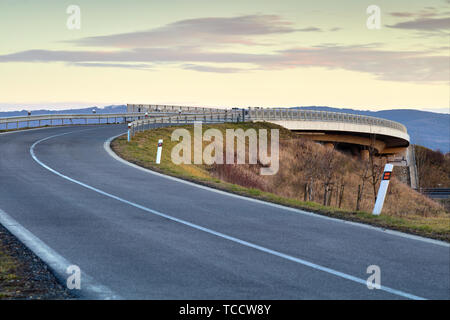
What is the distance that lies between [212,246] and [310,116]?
188 ft

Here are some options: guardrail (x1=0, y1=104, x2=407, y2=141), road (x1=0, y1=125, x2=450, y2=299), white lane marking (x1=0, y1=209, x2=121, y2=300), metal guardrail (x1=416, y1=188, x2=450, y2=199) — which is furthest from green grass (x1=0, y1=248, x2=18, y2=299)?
metal guardrail (x1=416, y1=188, x2=450, y2=199)

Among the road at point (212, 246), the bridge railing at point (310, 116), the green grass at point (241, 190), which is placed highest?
the bridge railing at point (310, 116)

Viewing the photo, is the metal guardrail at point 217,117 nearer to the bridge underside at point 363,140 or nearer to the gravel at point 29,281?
the bridge underside at point 363,140

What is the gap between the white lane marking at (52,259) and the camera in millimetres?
6406

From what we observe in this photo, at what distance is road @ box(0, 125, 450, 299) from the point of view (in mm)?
6637

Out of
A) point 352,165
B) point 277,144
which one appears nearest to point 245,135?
point 277,144

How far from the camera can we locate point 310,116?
213 ft

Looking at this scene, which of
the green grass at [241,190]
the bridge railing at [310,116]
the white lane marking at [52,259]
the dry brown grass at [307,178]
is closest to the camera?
the white lane marking at [52,259]

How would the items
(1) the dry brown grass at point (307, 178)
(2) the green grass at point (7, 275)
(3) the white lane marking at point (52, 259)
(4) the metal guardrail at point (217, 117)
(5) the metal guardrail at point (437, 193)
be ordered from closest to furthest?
(3) the white lane marking at point (52, 259) < (2) the green grass at point (7, 275) < (1) the dry brown grass at point (307, 178) < (4) the metal guardrail at point (217, 117) < (5) the metal guardrail at point (437, 193)

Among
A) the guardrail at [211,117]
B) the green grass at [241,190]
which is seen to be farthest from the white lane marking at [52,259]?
the guardrail at [211,117]

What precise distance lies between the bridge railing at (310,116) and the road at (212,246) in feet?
142

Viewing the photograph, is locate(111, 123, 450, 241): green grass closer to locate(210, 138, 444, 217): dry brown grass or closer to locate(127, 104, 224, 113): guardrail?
locate(210, 138, 444, 217): dry brown grass
